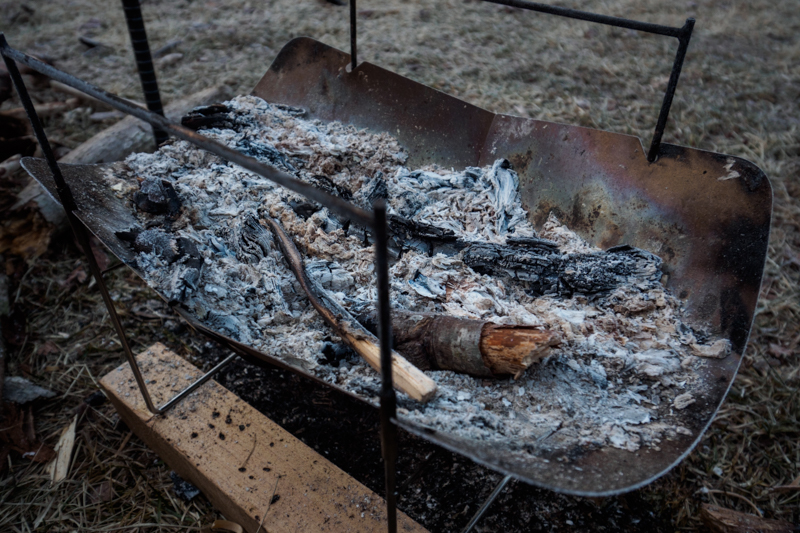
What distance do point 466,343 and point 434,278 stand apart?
41 centimetres

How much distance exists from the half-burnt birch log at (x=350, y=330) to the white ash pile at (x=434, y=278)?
0.05 meters

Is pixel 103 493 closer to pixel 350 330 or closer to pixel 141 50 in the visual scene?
pixel 350 330

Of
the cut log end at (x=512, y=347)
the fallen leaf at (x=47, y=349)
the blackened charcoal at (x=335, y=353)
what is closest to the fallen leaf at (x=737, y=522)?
the cut log end at (x=512, y=347)

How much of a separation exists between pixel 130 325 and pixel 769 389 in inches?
128

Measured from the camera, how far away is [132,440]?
6.89 ft

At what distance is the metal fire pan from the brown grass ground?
0.89 meters

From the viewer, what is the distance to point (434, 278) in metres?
1.71

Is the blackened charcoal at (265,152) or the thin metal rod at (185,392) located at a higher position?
the blackened charcoal at (265,152)

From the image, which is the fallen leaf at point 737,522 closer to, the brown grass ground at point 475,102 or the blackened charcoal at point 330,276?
the brown grass ground at point 475,102

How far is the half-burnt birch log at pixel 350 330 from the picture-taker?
1.20 metres

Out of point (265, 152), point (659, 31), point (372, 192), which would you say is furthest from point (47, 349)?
point (659, 31)

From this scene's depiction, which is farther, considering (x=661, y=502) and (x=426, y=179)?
(x=426, y=179)

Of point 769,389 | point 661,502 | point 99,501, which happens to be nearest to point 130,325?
point 99,501

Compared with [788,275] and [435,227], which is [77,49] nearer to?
[435,227]
